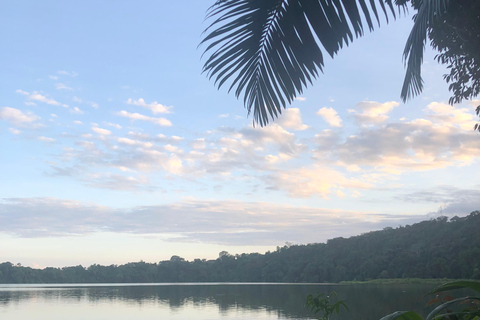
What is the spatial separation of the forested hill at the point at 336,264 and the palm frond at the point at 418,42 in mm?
35968

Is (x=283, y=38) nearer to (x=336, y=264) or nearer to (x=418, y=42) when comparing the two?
(x=418, y=42)

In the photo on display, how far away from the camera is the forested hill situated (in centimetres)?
5509

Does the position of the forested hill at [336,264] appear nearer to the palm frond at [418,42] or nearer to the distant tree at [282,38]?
the palm frond at [418,42]

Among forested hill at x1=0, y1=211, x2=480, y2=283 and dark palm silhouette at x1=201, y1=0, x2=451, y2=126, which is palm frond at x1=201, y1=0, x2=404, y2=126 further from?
forested hill at x1=0, y1=211, x2=480, y2=283

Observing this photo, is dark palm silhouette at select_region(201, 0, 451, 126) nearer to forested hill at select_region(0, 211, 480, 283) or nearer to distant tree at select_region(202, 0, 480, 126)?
distant tree at select_region(202, 0, 480, 126)

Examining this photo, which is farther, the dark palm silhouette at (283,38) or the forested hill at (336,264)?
the forested hill at (336,264)

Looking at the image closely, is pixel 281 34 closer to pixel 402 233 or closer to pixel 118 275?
pixel 402 233

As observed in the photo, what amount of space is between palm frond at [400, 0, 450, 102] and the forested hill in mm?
35968

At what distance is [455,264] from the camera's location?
2020 inches

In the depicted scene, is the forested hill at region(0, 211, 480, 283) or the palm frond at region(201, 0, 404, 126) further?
the forested hill at region(0, 211, 480, 283)

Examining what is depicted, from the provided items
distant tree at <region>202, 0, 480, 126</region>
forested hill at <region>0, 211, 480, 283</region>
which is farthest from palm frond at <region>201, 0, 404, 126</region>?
forested hill at <region>0, 211, 480, 283</region>

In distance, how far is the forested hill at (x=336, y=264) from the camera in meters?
55.1

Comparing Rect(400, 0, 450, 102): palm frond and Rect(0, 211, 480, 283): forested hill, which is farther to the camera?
Rect(0, 211, 480, 283): forested hill

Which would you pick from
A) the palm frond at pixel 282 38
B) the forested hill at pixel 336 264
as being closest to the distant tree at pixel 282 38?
the palm frond at pixel 282 38
